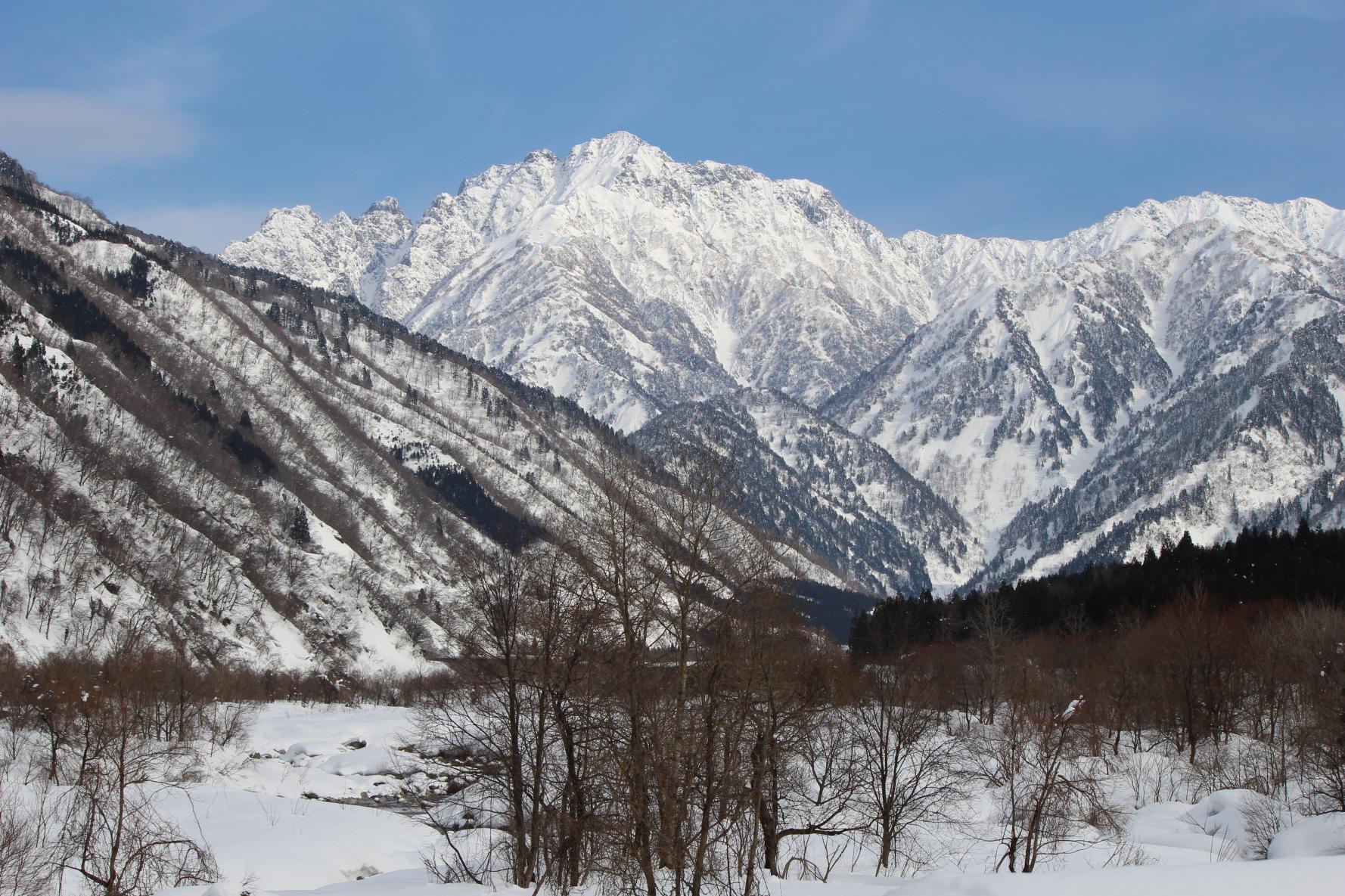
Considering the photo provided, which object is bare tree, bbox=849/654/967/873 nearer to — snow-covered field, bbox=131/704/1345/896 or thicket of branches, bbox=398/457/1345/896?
thicket of branches, bbox=398/457/1345/896

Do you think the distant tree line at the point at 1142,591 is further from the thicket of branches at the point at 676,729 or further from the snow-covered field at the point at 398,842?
the thicket of branches at the point at 676,729

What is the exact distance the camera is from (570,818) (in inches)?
1299

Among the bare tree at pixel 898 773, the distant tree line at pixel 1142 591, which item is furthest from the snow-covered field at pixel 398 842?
the distant tree line at pixel 1142 591

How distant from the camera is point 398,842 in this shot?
58.8 metres

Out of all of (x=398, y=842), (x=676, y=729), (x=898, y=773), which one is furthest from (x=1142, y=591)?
(x=676, y=729)

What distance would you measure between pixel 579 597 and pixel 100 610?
126m

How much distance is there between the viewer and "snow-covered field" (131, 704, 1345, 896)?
41.1 ft

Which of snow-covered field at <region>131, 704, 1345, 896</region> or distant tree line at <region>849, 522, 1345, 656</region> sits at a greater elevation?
distant tree line at <region>849, 522, 1345, 656</region>

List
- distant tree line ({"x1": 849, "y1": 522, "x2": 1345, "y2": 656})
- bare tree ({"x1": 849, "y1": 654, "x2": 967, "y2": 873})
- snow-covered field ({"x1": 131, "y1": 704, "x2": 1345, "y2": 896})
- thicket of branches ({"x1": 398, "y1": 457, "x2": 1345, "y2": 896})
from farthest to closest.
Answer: distant tree line ({"x1": 849, "y1": 522, "x2": 1345, "y2": 656}), bare tree ({"x1": 849, "y1": 654, "x2": 967, "y2": 873}), thicket of branches ({"x1": 398, "y1": 457, "x2": 1345, "y2": 896}), snow-covered field ({"x1": 131, "y1": 704, "x2": 1345, "y2": 896})

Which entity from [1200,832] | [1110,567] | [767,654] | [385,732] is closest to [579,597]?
[767,654]

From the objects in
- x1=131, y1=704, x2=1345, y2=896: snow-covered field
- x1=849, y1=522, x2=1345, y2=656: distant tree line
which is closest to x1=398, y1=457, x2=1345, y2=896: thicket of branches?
x1=131, y1=704, x2=1345, y2=896: snow-covered field

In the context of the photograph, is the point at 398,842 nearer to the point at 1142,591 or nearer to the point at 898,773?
the point at 898,773

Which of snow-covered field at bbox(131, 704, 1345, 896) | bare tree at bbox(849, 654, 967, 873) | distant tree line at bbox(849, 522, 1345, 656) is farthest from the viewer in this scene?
distant tree line at bbox(849, 522, 1345, 656)

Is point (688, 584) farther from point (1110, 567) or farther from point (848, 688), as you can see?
point (1110, 567)
